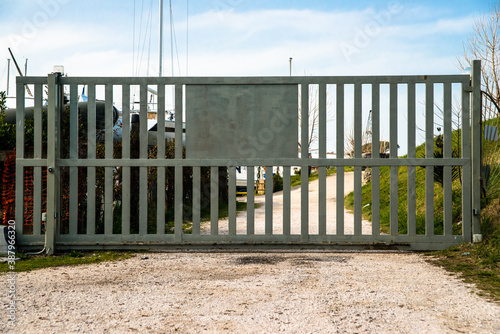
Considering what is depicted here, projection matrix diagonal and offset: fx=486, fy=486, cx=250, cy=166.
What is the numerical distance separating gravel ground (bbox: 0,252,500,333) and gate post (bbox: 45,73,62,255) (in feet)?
3.80

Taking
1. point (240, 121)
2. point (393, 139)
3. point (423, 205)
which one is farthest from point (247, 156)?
point (423, 205)

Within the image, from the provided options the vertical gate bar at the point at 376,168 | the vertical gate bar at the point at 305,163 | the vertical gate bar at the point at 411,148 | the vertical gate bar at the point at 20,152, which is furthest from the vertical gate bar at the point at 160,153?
the vertical gate bar at the point at 411,148

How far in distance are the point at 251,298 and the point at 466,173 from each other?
4183 millimetres

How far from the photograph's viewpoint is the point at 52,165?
6.94 m

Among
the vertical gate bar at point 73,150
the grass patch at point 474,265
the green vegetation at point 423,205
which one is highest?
the vertical gate bar at point 73,150

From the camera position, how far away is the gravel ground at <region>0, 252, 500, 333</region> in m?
3.66

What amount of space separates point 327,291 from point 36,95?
16.5 feet

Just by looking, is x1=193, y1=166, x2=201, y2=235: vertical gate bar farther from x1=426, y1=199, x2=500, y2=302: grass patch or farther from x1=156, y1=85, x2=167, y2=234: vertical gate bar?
x1=426, y1=199, x2=500, y2=302: grass patch

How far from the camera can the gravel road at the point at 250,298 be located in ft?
12.0

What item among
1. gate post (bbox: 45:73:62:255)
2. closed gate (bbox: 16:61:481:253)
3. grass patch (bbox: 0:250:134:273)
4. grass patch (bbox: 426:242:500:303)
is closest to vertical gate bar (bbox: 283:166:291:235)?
closed gate (bbox: 16:61:481:253)

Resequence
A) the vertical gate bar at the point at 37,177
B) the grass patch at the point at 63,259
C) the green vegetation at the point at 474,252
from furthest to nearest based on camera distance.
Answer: the vertical gate bar at the point at 37,177
the grass patch at the point at 63,259
the green vegetation at the point at 474,252

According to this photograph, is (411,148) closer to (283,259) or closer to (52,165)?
(283,259)

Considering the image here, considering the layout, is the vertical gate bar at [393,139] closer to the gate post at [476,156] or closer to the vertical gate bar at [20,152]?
the gate post at [476,156]

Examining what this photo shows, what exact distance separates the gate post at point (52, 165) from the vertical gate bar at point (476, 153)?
6.01 meters
